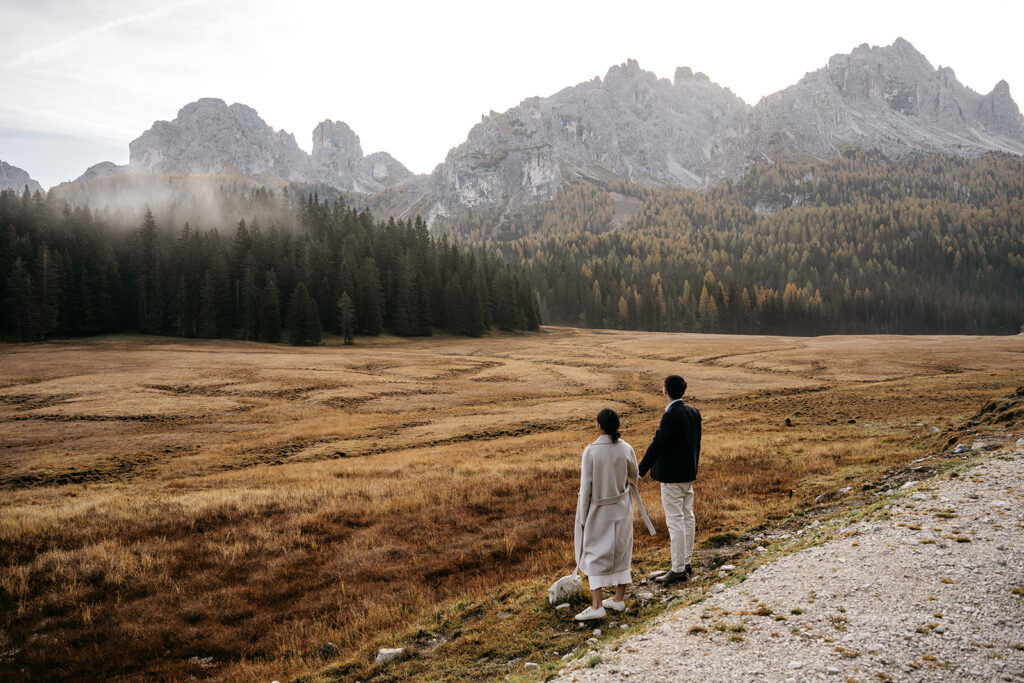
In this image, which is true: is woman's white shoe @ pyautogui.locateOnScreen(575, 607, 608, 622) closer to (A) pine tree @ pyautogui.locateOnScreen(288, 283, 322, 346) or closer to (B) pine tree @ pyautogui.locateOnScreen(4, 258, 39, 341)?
(A) pine tree @ pyautogui.locateOnScreen(288, 283, 322, 346)

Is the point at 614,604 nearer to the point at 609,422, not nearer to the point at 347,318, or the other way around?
the point at 609,422

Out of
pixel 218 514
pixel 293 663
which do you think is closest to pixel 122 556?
pixel 218 514

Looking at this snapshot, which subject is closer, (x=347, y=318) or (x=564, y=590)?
(x=564, y=590)

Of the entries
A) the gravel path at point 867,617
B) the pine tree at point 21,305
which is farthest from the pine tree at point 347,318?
Result: the gravel path at point 867,617

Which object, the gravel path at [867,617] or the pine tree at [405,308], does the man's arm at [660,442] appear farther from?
the pine tree at [405,308]

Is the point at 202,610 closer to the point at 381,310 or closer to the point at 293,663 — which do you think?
the point at 293,663

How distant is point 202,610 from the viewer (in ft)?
37.5

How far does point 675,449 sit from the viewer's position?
10.4 m

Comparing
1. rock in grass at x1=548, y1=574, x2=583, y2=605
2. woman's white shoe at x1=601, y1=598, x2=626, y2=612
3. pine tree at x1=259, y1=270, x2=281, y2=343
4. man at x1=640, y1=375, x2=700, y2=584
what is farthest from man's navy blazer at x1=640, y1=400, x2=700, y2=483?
pine tree at x1=259, y1=270, x2=281, y2=343

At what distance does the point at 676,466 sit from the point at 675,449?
0.34m

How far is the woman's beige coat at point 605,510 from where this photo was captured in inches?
363

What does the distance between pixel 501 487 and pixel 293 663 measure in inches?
433

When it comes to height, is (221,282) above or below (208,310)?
above

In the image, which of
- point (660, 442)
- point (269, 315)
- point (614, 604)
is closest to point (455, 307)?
point (269, 315)
